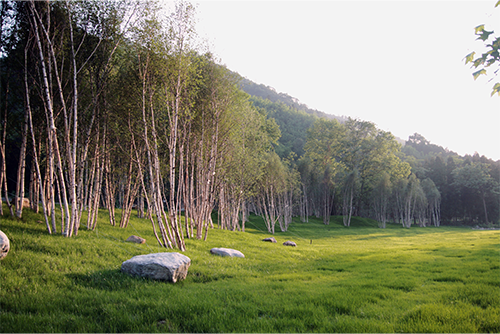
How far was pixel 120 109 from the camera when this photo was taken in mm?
13227

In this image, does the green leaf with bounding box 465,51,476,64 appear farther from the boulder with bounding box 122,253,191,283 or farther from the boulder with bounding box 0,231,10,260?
the boulder with bounding box 0,231,10,260

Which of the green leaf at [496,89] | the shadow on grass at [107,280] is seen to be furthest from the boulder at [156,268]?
the green leaf at [496,89]

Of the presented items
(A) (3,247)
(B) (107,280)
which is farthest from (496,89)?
(A) (3,247)

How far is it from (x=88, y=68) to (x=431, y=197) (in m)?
77.0

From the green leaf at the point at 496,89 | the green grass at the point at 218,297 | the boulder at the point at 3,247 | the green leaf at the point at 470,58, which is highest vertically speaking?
the green leaf at the point at 470,58

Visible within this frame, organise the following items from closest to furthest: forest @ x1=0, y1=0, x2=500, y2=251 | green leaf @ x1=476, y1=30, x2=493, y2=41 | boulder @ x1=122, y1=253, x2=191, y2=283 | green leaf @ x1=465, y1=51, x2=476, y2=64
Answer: green leaf @ x1=476, y1=30, x2=493, y2=41
green leaf @ x1=465, y1=51, x2=476, y2=64
boulder @ x1=122, y1=253, x2=191, y2=283
forest @ x1=0, y1=0, x2=500, y2=251

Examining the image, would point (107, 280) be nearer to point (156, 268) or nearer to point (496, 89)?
point (156, 268)

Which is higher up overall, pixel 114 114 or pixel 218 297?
pixel 114 114

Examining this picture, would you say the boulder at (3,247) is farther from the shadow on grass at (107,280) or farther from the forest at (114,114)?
the forest at (114,114)

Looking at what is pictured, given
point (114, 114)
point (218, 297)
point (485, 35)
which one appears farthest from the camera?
point (114, 114)

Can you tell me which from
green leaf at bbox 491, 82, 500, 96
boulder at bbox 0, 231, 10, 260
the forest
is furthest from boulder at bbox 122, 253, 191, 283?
green leaf at bbox 491, 82, 500, 96

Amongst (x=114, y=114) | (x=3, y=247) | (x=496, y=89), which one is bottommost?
(x=3, y=247)

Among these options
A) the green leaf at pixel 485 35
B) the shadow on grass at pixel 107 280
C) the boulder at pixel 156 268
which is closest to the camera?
the green leaf at pixel 485 35

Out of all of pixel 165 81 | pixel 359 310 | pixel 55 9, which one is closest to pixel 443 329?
pixel 359 310
